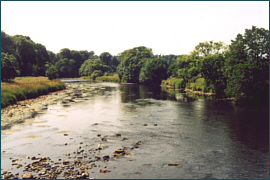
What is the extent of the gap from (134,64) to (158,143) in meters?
121

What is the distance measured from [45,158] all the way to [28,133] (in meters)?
8.05

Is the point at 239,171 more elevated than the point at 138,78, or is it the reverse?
the point at 138,78

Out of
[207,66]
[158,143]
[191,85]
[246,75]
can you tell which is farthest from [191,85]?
[158,143]

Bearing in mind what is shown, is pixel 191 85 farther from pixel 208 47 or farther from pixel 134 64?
pixel 134 64

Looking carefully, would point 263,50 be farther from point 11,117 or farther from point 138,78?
point 138,78

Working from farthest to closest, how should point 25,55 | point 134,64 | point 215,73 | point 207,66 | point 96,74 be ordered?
point 96,74
point 134,64
point 25,55
point 207,66
point 215,73

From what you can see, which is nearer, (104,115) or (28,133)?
(28,133)

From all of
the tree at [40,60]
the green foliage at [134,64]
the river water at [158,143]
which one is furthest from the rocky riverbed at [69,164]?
the tree at [40,60]

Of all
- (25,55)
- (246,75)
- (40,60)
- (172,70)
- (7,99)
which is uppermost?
(25,55)

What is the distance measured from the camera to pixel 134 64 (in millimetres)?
139750

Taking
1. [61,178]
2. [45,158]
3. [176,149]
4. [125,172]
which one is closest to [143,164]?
[125,172]

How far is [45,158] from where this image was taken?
1559cm

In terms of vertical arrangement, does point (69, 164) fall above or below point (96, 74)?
below

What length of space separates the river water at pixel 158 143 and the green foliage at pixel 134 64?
106 metres
